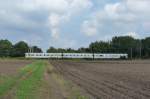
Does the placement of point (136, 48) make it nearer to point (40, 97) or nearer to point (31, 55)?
point (31, 55)

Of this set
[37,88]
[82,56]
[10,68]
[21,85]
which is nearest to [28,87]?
[37,88]

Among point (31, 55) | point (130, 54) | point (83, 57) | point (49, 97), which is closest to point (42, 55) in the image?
point (31, 55)

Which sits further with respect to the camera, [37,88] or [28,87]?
[28,87]

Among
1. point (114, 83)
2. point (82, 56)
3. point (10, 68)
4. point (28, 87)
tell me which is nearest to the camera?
point (28, 87)

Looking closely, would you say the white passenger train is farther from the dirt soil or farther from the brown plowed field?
the brown plowed field

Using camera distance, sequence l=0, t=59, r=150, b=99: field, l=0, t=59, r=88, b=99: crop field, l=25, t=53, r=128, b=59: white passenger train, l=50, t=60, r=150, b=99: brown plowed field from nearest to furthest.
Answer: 1. l=0, t=59, r=88, b=99: crop field
2. l=0, t=59, r=150, b=99: field
3. l=50, t=60, r=150, b=99: brown plowed field
4. l=25, t=53, r=128, b=59: white passenger train

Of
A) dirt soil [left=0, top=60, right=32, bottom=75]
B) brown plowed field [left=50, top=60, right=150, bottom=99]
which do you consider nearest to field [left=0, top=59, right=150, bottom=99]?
brown plowed field [left=50, top=60, right=150, bottom=99]

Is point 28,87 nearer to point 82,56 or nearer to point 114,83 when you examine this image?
point 114,83

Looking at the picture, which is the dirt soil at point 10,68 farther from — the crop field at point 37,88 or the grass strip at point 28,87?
the crop field at point 37,88

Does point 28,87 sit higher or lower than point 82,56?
lower

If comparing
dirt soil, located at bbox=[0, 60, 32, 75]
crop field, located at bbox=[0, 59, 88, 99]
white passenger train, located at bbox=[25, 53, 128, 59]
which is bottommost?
crop field, located at bbox=[0, 59, 88, 99]

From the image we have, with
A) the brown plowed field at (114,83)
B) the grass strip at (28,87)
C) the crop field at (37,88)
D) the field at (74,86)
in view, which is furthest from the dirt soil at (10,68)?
the crop field at (37,88)

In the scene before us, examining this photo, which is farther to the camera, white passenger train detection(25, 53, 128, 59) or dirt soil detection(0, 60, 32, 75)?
white passenger train detection(25, 53, 128, 59)

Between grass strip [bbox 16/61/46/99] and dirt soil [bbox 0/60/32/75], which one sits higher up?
dirt soil [bbox 0/60/32/75]
